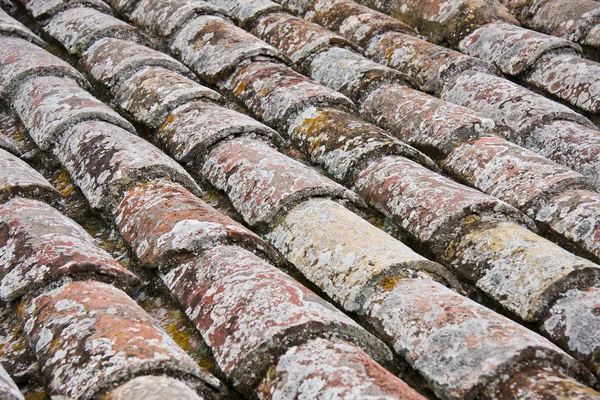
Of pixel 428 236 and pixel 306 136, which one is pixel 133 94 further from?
pixel 428 236

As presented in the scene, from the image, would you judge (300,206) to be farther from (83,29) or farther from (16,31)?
(16,31)

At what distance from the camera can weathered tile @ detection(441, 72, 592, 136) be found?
2879 mm

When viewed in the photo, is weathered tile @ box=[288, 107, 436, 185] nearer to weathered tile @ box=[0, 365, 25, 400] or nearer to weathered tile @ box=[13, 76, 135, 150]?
weathered tile @ box=[13, 76, 135, 150]

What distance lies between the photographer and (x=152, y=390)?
140 centimetres

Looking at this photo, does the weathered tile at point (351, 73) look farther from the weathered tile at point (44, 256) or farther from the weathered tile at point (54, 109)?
the weathered tile at point (44, 256)

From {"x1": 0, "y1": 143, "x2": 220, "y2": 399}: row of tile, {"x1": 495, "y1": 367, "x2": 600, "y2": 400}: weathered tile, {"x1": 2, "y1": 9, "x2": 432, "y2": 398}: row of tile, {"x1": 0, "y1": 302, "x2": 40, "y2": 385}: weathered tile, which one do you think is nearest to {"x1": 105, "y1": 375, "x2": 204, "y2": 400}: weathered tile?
{"x1": 0, "y1": 143, "x2": 220, "y2": 399}: row of tile

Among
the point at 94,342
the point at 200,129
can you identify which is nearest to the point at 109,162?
the point at 200,129

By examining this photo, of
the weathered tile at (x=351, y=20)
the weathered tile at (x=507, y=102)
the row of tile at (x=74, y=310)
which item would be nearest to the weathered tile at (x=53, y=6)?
the weathered tile at (x=351, y=20)

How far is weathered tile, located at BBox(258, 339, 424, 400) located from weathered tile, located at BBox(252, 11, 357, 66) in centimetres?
226

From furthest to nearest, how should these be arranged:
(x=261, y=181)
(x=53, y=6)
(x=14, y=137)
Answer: (x=53, y=6) < (x=14, y=137) < (x=261, y=181)

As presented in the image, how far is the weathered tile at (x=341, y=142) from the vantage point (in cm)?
255

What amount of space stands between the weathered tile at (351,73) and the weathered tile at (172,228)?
1.29 metres

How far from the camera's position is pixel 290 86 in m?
3.03

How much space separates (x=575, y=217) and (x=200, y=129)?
61.0 inches
